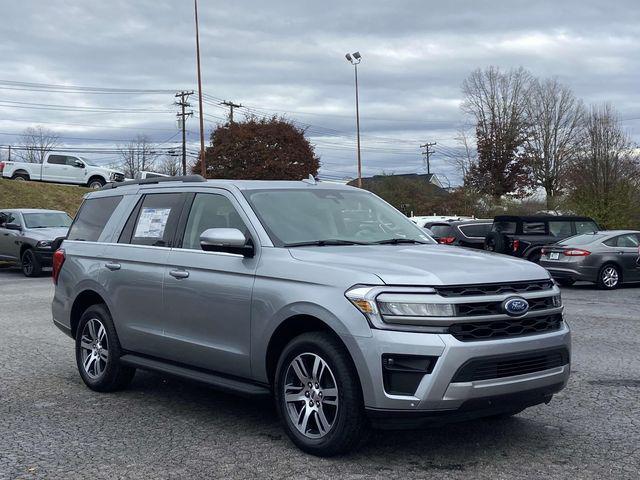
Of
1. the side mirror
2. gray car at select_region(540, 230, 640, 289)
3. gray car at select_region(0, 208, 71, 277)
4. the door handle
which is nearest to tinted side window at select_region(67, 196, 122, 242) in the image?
the door handle

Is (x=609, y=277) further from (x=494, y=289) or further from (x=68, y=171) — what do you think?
(x=68, y=171)

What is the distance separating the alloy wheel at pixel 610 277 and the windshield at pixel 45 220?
14.5 m

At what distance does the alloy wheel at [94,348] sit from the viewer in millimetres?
7027

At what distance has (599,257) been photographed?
17766mm

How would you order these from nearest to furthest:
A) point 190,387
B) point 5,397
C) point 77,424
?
point 77,424 < point 5,397 < point 190,387

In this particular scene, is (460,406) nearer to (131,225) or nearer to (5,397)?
(131,225)

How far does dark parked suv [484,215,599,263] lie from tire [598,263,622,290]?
2567 mm

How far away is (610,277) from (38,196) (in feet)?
Answer: 96.3

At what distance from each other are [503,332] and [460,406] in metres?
0.54

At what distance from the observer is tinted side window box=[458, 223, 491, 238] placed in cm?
2239

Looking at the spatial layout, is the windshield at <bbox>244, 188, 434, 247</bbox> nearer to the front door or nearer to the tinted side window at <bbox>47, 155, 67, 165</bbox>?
the front door

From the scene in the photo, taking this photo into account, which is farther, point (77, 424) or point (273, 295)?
point (77, 424)

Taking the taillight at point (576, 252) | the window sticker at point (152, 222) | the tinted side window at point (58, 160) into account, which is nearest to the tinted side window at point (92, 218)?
the window sticker at point (152, 222)

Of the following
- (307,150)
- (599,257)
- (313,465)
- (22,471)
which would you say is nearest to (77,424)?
(22,471)
